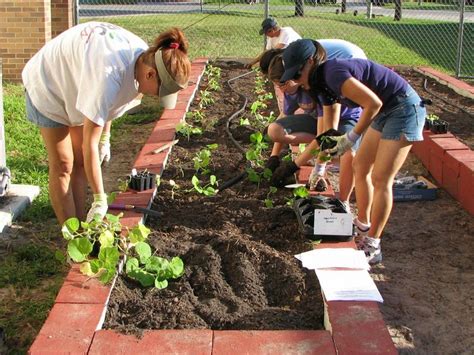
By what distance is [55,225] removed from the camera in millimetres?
4633

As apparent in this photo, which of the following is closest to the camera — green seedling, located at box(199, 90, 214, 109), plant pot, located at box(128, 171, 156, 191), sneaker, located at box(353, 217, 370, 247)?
sneaker, located at box(353, 217, 370, 247)

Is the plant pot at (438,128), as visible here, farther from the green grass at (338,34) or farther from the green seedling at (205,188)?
the green grass at (338,34)

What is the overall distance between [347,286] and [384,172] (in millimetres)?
1000

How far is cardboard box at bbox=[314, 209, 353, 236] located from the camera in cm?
375

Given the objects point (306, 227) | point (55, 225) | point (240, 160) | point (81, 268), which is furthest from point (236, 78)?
point (81, 268)

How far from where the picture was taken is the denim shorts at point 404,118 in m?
3.91

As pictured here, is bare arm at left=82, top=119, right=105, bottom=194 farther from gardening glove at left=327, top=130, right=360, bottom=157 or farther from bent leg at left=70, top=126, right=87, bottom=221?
gardening glove at left=327, top=130, right=360, bottom=157

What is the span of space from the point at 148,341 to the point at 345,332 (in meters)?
0.80

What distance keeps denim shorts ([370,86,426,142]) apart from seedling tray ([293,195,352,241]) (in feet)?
1.65

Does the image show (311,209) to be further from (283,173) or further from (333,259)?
(283,173)

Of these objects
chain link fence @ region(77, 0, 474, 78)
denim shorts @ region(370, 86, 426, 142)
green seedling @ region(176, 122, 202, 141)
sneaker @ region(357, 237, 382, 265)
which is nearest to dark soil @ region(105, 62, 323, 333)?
sneaker @ region(357, 237, 382, 265)

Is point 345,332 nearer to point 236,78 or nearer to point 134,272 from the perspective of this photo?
point 134,272

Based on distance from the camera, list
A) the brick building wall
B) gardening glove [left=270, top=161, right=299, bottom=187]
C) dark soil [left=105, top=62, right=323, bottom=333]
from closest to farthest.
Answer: dark soil [left=105, top=62, right=323, bottom=333], gardening glove [left=270, top=161, right=299, bottom=187], the brick building wall

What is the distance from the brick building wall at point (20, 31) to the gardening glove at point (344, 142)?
20.6 ft
